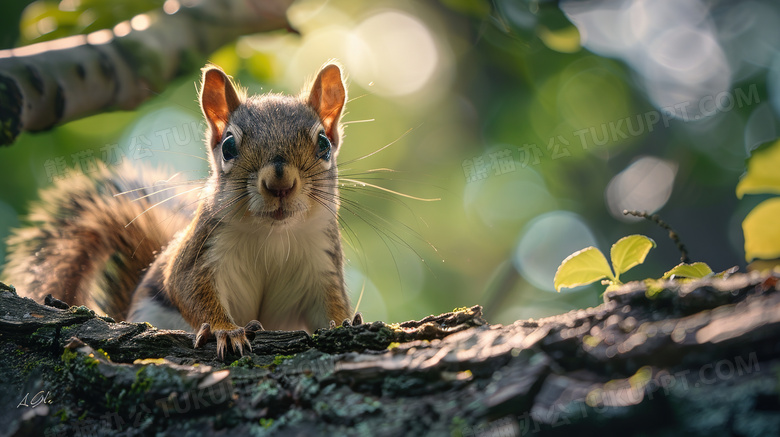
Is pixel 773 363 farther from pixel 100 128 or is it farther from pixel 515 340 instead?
pixel 100 128

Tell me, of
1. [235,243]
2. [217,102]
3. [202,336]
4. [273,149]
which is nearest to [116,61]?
[217,102]

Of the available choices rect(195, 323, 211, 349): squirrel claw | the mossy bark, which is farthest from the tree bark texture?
rect(195, 323, 211, 349): squirrel claw

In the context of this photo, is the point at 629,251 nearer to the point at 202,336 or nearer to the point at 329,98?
the point at 202,336

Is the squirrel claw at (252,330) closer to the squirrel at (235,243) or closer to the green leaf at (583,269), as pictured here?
the squirrel at (235,243)

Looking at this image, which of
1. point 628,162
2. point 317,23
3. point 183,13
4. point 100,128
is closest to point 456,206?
point 628,162

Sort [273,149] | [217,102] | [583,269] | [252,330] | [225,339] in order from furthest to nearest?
[217,102] → [273,149] → [252,330] → [225,339] → [583,269]
